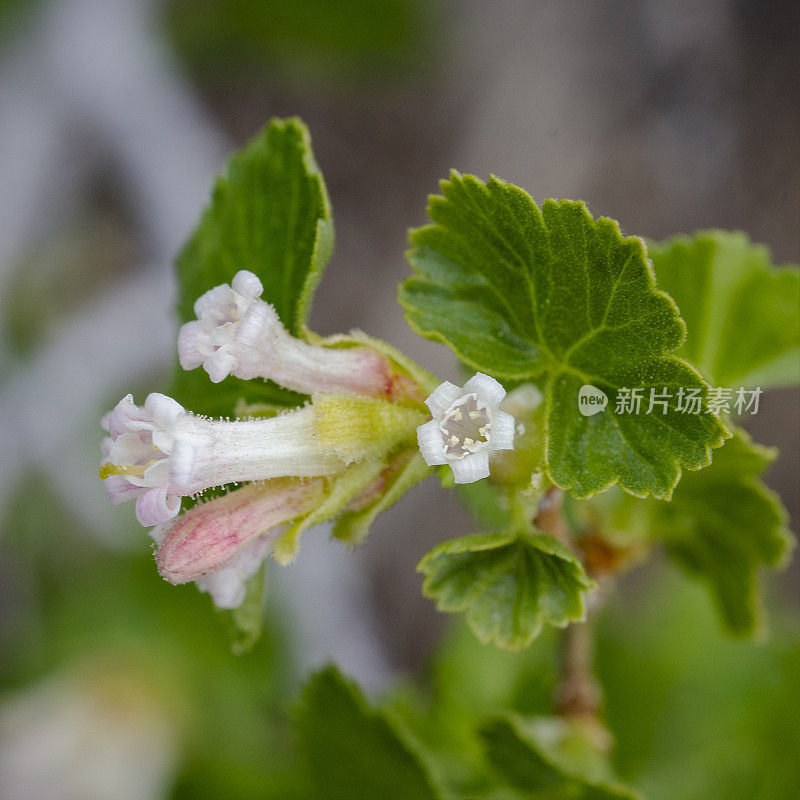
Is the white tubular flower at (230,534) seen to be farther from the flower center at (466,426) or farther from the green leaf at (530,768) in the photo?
the green leaf at (530,768)

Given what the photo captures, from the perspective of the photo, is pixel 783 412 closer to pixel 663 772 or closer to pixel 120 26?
pixel 663 772

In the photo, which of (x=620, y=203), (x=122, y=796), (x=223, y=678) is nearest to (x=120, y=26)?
(x=620, y=203)

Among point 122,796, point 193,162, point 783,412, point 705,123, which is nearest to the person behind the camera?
point 122,796

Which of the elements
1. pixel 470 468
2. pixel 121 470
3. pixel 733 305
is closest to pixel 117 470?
pixel 121 470

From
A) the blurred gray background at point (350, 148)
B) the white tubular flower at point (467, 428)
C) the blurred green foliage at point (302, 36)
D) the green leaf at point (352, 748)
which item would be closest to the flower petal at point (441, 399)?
the white tubular flower at point (467, 428)

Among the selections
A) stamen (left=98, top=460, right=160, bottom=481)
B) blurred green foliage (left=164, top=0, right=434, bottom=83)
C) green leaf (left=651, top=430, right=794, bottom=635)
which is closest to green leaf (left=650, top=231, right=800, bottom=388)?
green leaf (left=651, top=430, right=794, bottom=635)

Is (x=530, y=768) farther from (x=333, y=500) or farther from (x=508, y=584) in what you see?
(x=333, y=500)
